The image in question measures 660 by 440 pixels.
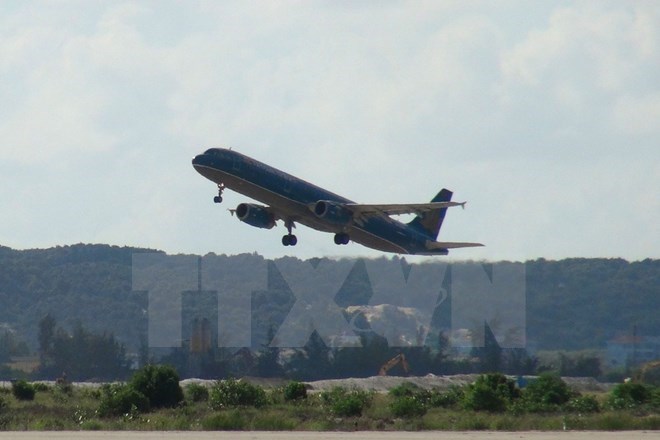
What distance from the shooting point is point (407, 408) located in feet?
157

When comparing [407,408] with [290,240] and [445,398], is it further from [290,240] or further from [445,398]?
[290,240]

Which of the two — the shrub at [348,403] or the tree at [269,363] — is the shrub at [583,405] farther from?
the tree at [269,363]

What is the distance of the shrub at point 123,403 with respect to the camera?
5006 centimetres

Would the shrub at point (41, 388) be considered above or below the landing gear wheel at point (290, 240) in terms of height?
below

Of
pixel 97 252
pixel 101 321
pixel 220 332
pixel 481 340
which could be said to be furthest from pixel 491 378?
pixel 97 252

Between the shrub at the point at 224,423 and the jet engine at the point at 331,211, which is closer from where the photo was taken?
the shrub at the point at 224,423

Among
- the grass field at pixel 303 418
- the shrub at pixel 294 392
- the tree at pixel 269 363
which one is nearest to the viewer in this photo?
the grass field at pixel 303 418

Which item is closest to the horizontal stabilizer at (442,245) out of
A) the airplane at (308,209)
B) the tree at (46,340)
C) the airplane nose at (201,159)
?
the airplane at (308,209)

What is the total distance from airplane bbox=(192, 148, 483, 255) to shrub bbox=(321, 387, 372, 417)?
11.3 meters

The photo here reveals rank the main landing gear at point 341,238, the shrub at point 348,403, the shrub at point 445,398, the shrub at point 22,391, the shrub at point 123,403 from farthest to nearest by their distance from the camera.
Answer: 1. the main landing gear at point 341,238
2. the shrub at point 22,391
3. the shrub at point 445,398
4. the shrub at point 123,403
5. the shrub at point 348,403

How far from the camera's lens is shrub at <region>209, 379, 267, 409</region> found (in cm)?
5197

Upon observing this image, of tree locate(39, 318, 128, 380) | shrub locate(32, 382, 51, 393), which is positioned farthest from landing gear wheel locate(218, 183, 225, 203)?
tree locate(39, 318, 128, 380)
